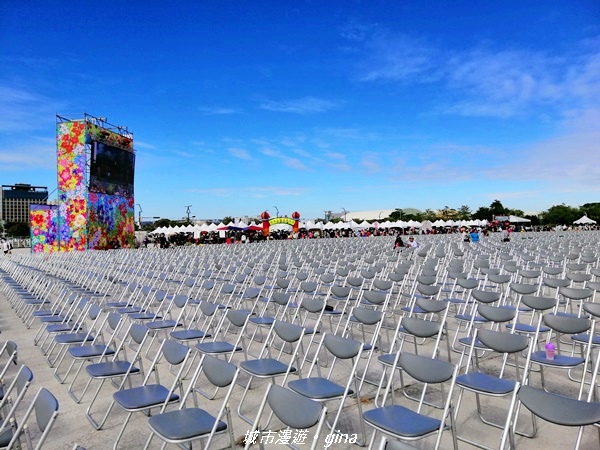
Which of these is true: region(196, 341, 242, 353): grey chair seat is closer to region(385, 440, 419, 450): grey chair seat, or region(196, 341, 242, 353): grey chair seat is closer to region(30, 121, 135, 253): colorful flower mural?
region(385, 440, 419, 450): grey chair seat

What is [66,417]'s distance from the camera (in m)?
3.46

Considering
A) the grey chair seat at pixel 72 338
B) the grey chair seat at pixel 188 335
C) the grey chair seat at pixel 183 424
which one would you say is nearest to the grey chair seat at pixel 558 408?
the grey chair seat at pixel 183 424

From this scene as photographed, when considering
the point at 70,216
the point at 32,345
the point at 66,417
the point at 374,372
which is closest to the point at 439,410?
the point at 374,372

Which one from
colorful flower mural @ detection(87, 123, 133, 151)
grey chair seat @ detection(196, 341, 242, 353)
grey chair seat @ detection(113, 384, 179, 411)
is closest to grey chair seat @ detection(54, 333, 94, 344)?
grey chair seat @ detection(196, 341, 242, 353)

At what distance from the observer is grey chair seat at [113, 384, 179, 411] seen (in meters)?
2.76

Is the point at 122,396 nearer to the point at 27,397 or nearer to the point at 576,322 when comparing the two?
the point at 27,397

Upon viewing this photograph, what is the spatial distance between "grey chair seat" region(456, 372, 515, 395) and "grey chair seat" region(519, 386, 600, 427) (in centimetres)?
45

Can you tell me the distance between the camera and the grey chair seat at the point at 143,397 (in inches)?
109

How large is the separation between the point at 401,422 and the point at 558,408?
2.65ft

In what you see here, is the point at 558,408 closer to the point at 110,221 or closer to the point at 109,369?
the point at 109,369

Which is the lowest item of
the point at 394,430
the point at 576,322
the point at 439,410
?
the point at 439,410

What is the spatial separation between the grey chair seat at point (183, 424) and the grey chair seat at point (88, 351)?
1765mm

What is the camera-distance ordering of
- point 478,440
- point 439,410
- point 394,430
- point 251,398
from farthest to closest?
point 251,398 < point 439,410 < point 478,440 < point 394,430

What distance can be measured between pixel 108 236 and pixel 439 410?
2425 centimetres
